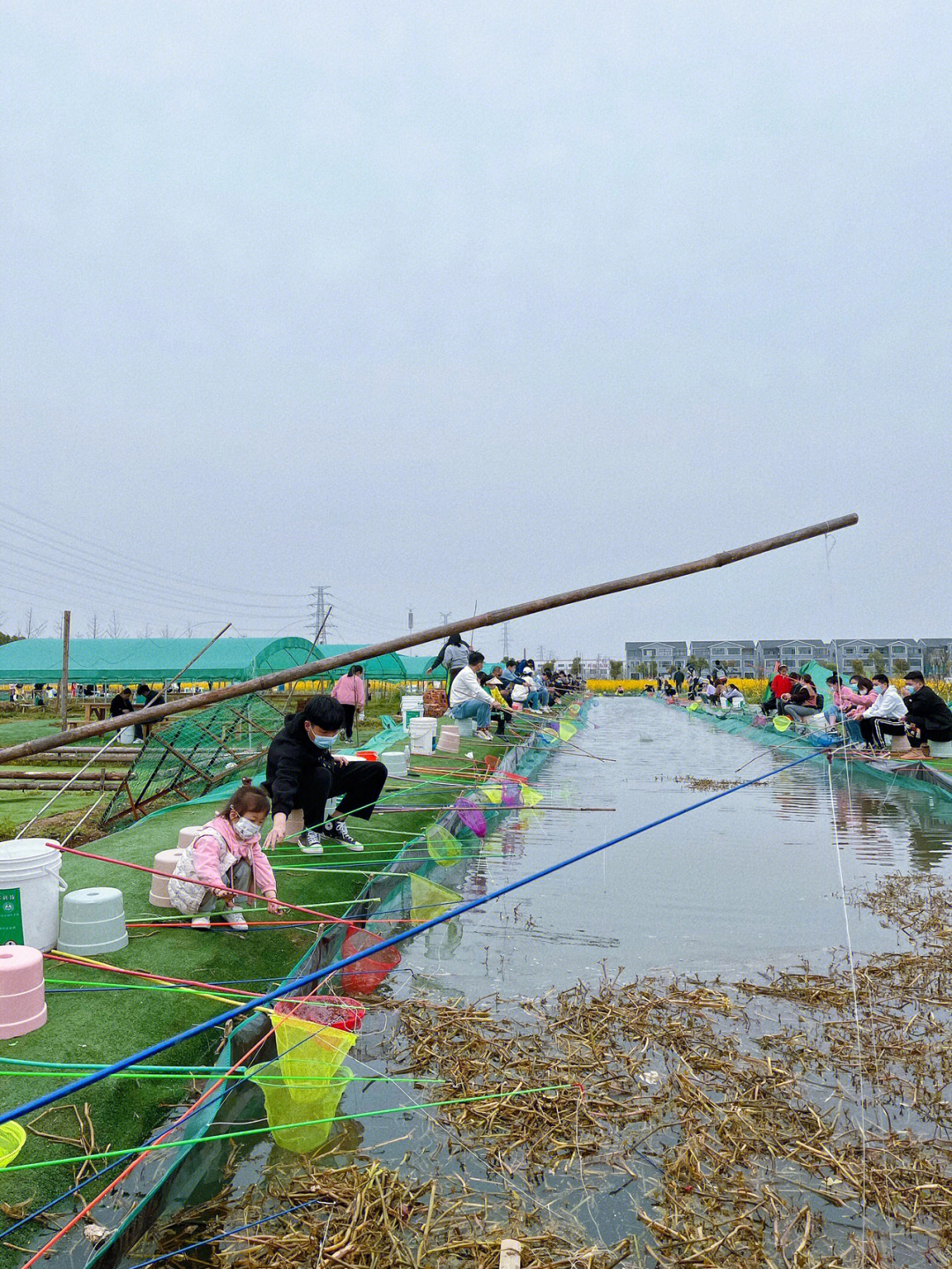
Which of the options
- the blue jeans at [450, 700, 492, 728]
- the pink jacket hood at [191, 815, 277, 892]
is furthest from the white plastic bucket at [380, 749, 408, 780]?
the pink jacket hood at [191, 815, 277, 892]

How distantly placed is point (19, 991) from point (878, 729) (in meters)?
12.5

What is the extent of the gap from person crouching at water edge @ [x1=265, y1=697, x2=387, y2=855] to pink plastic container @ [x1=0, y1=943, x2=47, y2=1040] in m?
1.98

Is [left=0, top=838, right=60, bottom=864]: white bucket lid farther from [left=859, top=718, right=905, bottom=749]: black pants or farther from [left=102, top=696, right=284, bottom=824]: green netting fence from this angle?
[left=859, top=718, right=905, bottom=749]: black pants

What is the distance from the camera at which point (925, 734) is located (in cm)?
1193

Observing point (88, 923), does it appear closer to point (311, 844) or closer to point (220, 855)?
point (220, 855)

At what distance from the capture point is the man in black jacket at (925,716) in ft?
38.3

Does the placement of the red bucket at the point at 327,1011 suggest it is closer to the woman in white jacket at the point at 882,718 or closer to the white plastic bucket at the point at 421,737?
the white plastic bucket at the point at 421,737

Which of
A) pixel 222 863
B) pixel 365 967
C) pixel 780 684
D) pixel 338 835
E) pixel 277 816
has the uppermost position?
pixel 780 684

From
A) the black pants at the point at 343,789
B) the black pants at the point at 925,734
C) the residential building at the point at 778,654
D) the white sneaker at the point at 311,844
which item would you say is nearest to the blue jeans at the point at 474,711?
the black pants at the point at 925,734

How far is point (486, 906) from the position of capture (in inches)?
235

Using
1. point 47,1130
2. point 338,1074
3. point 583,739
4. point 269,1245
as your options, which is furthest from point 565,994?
point 583,739

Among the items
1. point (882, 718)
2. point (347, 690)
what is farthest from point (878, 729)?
point (347, 690)

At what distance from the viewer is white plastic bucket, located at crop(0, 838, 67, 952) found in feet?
12.0

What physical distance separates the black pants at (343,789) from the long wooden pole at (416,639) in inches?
139
